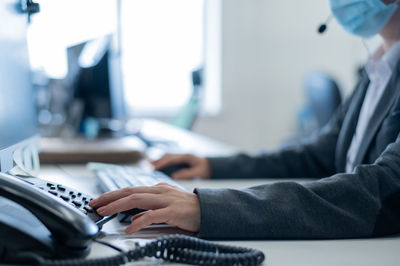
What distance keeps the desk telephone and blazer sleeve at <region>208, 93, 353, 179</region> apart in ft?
2.46

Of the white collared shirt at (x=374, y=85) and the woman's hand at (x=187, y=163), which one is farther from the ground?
the white collared shirt at (x=374, y=85)

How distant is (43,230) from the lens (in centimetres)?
59

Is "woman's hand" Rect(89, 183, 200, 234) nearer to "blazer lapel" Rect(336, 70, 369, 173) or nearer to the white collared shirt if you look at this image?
the white collared shirt

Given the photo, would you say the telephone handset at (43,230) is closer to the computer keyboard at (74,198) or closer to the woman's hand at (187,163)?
the computer keyboard at (74,198)


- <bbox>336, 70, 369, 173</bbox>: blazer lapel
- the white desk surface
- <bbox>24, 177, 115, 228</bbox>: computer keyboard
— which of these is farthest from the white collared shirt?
<bbox>24, 177, 115, 228</bbox>: computer keyboard

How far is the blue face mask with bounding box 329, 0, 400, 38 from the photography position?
1037mm

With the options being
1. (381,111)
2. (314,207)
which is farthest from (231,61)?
(314,207)

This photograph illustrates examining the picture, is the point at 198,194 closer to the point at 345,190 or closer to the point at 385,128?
the point at 345,190

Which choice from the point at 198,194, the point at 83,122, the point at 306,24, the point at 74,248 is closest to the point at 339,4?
the point at 198,194

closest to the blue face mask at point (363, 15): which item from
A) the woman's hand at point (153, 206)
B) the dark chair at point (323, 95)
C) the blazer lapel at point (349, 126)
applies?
the blazer lapel at point (349, 126)

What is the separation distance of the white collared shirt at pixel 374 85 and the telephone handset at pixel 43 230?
2.38 ft

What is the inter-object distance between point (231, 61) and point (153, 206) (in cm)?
398

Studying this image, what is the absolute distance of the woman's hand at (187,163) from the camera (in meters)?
1.32

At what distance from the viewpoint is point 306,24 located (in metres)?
4.47
